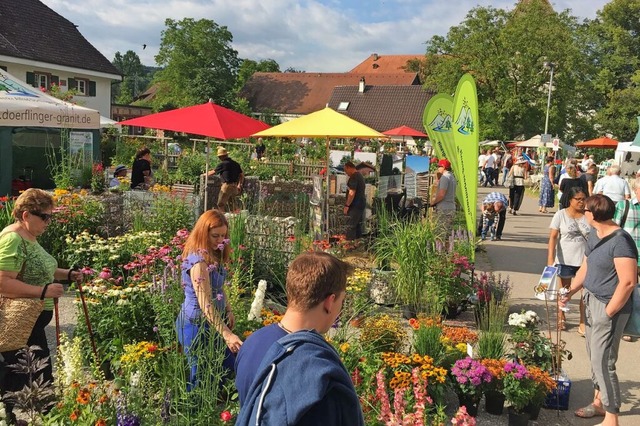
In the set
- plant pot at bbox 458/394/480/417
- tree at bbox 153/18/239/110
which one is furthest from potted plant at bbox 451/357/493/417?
tree at bbox 153/18/239/110

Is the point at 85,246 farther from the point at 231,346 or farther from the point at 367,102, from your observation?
the point at 367,102

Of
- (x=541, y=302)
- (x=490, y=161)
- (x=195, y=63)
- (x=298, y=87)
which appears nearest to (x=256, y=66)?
(x=298, y=87)

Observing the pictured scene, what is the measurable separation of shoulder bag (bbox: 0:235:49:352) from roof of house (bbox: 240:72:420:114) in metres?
60.8

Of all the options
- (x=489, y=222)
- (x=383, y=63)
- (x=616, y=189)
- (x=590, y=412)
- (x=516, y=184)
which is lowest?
(x=590, y=412)

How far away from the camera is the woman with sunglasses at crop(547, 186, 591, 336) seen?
6.64 metres

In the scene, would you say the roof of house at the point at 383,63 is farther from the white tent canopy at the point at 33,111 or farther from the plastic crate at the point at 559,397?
the plastic crate at the point at 559,397

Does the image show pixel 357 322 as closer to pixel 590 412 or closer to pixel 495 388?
pixel 495 388

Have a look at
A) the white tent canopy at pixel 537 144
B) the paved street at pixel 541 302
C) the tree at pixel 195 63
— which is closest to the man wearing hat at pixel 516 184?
the paved street at pixel 541 302

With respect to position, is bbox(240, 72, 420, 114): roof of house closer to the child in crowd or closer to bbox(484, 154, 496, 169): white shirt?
bbox(484, 154, 496, 169): white shirt

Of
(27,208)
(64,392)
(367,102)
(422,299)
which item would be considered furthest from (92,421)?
(367,102)

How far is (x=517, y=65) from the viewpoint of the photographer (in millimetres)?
43562

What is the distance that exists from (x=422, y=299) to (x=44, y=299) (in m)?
3.96

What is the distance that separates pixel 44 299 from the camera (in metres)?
3.67

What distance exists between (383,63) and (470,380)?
8291 centimetres
